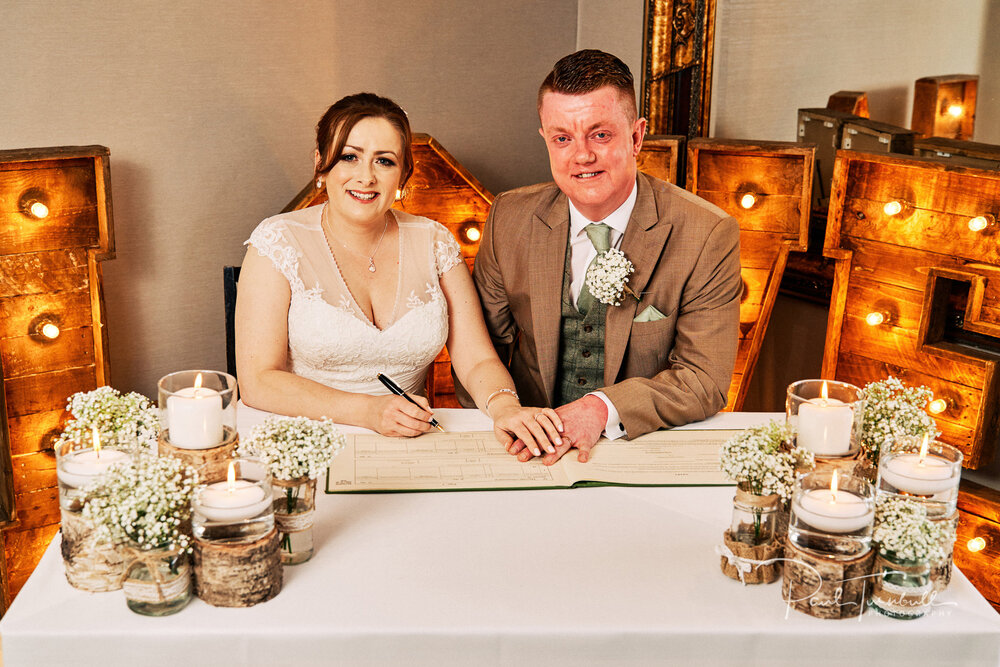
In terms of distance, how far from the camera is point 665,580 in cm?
153

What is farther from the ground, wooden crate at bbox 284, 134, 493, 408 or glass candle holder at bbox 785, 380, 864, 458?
wooden crate at bbox 284, 134, 493, 408

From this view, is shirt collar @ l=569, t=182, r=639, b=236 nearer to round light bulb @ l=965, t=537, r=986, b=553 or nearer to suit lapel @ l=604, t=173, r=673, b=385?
suit lapel @ l=604, t=173, r=673, b=385

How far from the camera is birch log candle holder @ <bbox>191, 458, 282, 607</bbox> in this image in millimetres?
1369

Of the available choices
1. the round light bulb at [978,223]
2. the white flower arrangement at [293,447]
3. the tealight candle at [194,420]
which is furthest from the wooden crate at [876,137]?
the tealight candle at [194,420]

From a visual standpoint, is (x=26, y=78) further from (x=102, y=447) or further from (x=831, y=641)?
(x=831, y=641)

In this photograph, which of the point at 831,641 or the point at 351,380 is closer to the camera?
the point at 831,641

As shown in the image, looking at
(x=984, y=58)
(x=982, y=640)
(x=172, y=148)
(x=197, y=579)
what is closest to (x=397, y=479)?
(x=197, y=579)

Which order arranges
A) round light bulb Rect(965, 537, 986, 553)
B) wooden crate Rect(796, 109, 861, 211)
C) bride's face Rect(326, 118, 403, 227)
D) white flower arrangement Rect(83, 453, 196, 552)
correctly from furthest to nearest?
wooden crate Rect(796, 109, 861, 211) < round light bulb Rect(965, 537, 986, 553) < bride's face Rect(326, 118, 403, 227) < white flower arrangement Rect(83, 453, 196, 552)

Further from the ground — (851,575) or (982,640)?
(851,575)

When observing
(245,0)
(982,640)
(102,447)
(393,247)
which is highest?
(245,0)

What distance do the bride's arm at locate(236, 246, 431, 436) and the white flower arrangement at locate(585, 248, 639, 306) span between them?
1.95ft

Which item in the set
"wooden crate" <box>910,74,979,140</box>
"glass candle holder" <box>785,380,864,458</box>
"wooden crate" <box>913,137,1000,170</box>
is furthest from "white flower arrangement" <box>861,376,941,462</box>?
"wooden crate" <box>910,74,979,140</box>

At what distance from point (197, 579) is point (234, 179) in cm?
221

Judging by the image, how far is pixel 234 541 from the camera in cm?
138
